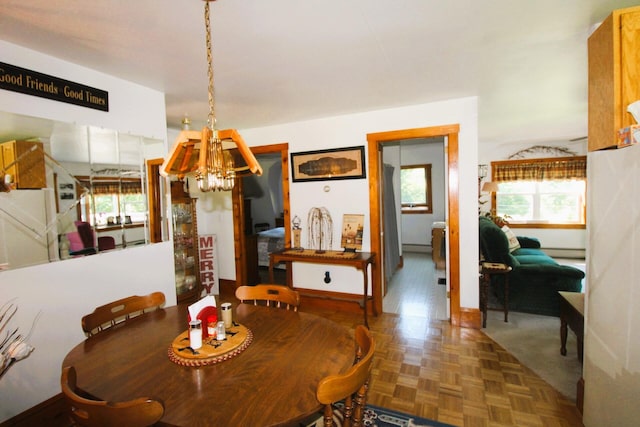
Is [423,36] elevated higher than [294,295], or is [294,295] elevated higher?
[423,36]

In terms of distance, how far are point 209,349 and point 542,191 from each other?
7490 mm

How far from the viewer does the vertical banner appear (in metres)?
4.41

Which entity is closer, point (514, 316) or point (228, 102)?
point (228, 102)

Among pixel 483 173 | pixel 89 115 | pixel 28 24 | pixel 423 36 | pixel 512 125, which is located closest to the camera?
pixel 28 24

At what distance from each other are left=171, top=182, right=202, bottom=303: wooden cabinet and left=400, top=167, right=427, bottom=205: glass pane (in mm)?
4951

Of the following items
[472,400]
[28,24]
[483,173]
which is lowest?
[472,400]

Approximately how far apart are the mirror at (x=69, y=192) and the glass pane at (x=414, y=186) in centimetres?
579

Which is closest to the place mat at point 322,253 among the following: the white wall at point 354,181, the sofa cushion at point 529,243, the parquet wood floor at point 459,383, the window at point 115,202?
A: the white wall at point 354,181

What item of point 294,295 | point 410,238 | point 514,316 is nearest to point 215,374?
point 294,295

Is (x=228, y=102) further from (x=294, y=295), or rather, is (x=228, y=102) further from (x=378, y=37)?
(x=294, y=295)

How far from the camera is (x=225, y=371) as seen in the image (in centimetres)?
128

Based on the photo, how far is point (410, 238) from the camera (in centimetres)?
718

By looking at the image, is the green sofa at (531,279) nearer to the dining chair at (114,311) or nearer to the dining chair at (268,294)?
the dining chair at (268,294)

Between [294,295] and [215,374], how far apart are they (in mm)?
900
